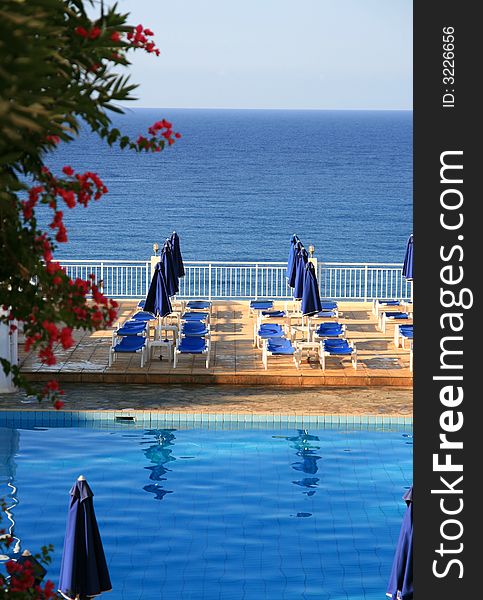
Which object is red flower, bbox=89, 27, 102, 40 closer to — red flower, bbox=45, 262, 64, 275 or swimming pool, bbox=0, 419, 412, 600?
red flower, bbox=45, 262, 64, 275

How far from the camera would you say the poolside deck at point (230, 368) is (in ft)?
53.1

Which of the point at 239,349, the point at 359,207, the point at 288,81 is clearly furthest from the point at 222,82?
the point at 239,349

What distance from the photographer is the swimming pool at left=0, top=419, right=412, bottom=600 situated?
1046 centimetres

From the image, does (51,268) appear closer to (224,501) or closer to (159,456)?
(224,501)

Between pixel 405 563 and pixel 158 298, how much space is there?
29.4ft

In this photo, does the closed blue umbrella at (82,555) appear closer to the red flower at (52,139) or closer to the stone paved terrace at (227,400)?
the red flower at (52,139)

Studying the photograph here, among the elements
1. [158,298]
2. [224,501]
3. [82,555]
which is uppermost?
[158,298]

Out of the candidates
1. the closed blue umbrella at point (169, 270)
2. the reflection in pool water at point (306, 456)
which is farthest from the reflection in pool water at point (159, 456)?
the closed blue umbrella at point (169, 270)

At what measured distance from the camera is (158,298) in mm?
16797

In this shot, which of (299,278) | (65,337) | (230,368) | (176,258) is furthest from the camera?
(176,258)

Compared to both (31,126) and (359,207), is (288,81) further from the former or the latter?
(31,126)

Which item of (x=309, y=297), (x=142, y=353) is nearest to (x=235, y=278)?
(x=309, y=297)

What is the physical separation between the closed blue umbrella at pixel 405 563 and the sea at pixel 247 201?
128ft

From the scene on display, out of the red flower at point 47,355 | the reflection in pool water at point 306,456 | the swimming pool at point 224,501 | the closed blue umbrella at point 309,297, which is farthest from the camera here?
the closed blue umbrella at point 309,297
